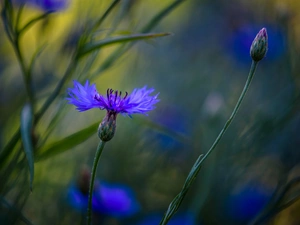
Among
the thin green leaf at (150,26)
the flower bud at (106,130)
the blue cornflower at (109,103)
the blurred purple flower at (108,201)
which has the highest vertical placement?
the thin green leaf at (150,26)

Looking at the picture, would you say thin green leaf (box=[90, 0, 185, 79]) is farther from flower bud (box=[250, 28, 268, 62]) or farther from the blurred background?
flower bud (box=[250, 28, 268, 62])

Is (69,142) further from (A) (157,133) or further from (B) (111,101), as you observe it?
(A) (157,133)

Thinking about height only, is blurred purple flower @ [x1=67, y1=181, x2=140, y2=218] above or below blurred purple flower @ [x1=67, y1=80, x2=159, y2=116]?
above

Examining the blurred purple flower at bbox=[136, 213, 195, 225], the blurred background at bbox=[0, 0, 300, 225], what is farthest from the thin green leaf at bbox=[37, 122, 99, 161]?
the blurred purple flower at bbox=[136, 213, 195, 225]

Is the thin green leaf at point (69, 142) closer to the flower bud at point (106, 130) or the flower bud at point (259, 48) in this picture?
the flower bud at point (106, 130)

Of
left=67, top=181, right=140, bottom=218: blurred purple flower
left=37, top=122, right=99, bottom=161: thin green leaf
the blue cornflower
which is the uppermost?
left=67, top=181, right=140, bottom=218: blurred purple flower

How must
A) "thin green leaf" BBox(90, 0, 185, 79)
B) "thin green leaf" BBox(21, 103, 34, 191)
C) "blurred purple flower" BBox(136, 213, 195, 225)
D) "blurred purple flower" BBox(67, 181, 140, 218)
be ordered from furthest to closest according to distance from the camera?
"blurred purple flower" BBox(136, 213, 195, 225)
"blurred purple flower" BBox(67, 181, 140, 218)
"thin green leaf" BBox(90, 0, 185, 79)
"thin green leaf" BBox(21, 103, 34, 191)

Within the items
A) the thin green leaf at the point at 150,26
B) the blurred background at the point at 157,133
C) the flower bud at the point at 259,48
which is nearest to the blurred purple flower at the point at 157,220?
the blurred background at the point at 157,133
